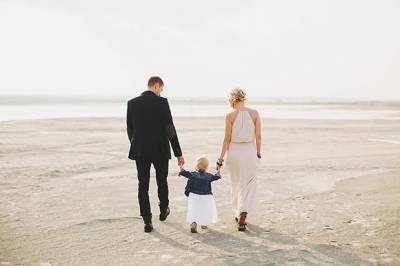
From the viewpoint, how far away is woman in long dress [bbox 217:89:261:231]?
652 centimetres

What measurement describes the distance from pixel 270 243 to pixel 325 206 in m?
2.32

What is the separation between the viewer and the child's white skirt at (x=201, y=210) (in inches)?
251

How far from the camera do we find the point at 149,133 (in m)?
6.50

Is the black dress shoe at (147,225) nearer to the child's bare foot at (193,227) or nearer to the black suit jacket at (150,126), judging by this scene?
the child's bare foot at (193,227)

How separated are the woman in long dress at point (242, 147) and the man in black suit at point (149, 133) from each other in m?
0.76

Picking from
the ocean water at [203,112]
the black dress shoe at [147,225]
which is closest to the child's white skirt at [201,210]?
the black dress shoe at [147,225]

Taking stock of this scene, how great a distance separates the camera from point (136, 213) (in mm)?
7465

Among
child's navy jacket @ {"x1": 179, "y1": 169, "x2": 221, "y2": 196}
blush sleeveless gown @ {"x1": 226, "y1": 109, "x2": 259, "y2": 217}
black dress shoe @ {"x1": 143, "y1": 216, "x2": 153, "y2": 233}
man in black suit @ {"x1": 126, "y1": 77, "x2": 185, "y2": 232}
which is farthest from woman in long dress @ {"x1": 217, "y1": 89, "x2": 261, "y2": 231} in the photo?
black dress shoe @ {"x1": 143, "y1": 216, "x2": 153, "y2": 233}

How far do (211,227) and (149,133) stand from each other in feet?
5.33

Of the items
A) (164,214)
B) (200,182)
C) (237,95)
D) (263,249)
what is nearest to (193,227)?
(200,182)

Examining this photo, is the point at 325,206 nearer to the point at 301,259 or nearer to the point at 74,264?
the point at 301,259

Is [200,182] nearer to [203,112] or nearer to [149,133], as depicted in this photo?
[149,133]

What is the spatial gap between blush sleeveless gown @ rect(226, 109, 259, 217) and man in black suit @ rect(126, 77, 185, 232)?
0.78 metres

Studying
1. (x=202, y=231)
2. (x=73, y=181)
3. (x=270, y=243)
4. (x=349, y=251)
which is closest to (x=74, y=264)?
(x=202, y=231)
